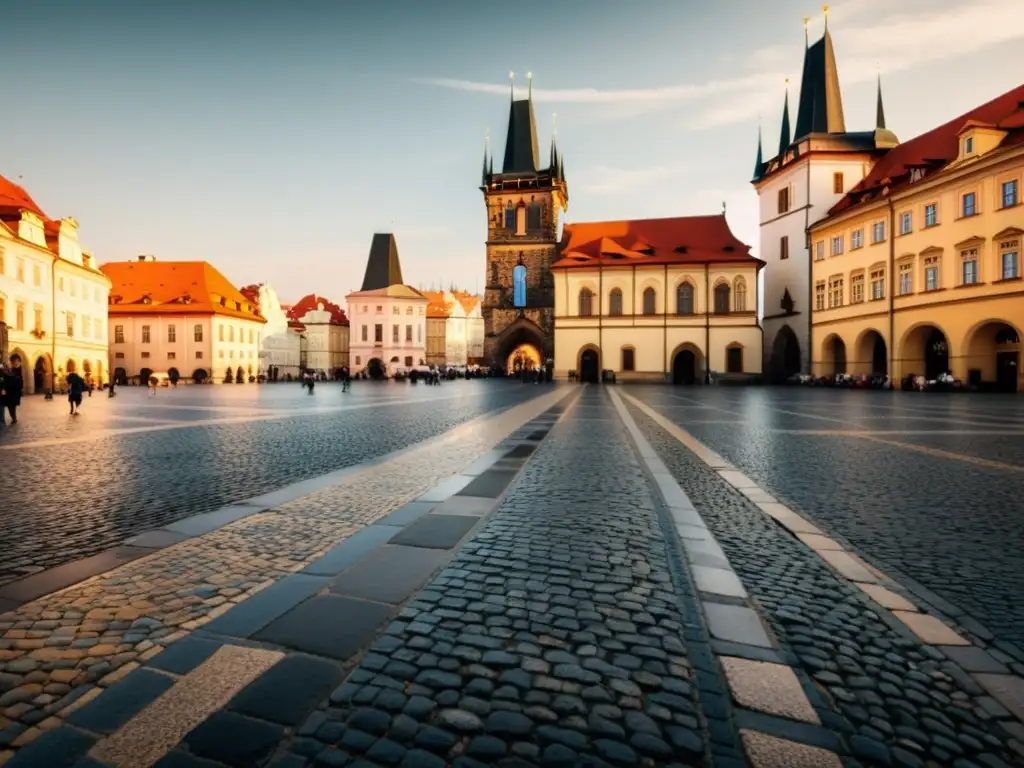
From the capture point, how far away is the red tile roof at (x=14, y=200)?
36.8m

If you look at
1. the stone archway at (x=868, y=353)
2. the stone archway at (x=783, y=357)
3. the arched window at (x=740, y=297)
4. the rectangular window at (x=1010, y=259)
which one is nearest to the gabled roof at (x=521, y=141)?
the arched window at (x=740, y=297)

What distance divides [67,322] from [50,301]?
246 centimetres

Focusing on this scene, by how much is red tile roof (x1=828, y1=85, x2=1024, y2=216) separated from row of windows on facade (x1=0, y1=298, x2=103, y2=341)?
53.4 meters

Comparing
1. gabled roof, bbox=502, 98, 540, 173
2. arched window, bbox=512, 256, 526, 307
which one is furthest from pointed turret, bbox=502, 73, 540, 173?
arched window, bbox=512, 256, 526, 307

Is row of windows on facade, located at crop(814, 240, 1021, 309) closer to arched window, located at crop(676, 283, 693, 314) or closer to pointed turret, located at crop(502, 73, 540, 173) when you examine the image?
arched window, located at crop(676, 283, 693, 314)

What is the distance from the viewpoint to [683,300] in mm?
49594

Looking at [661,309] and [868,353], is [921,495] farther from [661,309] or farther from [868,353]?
[661,309]

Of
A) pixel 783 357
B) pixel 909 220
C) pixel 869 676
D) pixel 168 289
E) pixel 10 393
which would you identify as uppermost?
pixel 168 289

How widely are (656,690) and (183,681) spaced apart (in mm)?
1805

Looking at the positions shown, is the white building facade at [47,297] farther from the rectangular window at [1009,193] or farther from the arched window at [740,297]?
the rectangular window at [1009,193]

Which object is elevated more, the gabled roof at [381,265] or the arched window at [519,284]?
the gabled roof at [381,265]

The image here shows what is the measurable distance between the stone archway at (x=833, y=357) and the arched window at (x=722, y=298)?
826 cm

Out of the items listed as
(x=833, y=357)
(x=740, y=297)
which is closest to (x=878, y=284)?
(x=833, y=357)

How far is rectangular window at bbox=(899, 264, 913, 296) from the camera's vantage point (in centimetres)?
A: 3481
